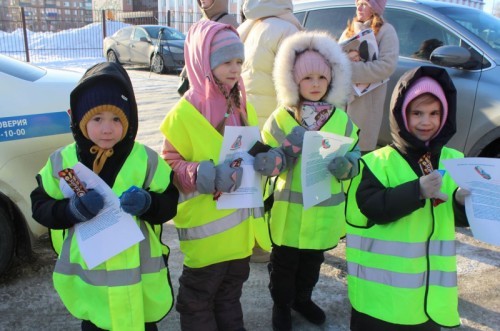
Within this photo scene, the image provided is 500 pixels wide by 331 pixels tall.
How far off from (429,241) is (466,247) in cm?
226

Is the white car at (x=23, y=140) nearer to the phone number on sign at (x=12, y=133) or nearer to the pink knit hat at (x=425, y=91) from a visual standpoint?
the phone number on sign at (x=12, y=133)

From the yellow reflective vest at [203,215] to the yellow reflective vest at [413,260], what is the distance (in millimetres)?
666

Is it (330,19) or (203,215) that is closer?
(203,215)

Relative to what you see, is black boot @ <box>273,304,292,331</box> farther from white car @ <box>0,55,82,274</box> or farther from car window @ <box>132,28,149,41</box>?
car window @ <box>132,28,149,41</box>

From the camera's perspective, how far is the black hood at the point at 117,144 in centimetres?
187

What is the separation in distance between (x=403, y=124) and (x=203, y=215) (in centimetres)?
103

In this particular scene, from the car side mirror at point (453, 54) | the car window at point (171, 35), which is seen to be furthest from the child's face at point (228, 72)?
the car window at point (171, 35)

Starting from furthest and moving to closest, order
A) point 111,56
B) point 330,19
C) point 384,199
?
1. point 111,56
2. point 330,19
3. point 384,199

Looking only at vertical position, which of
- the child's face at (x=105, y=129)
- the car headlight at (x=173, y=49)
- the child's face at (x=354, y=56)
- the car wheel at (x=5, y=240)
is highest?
the child's face at (x=354, y=56)

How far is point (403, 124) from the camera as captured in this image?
1.95 meters

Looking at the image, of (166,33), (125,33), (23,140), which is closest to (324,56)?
(23,140)

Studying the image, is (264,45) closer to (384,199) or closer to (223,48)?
(223,48)

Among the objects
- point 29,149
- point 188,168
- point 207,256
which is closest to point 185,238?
A: point 207,256

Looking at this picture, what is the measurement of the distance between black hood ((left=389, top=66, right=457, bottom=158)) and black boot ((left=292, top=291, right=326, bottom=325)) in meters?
1.27
